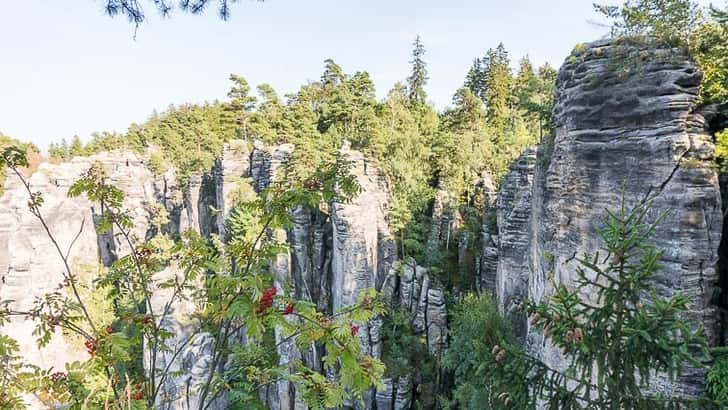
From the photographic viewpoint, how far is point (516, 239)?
13859mm

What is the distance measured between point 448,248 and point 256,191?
41.7 ft

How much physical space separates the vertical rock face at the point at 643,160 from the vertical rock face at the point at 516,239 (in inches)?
191

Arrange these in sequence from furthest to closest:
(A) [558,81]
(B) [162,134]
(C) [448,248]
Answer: (B) [162,134]
(C) [448,248]
(A) [558,81]

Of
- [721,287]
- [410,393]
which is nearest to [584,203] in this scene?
[721,287]

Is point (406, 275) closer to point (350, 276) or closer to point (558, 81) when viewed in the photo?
point (350, 276)

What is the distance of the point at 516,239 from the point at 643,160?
7125 mm

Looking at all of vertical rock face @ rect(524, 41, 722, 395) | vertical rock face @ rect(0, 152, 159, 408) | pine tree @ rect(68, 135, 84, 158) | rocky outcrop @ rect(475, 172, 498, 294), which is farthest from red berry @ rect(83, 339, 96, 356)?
pine tree @ rect(68, 135, 84, 158)

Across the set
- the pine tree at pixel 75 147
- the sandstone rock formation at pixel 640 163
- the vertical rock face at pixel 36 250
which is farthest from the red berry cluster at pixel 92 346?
the pine tree at pixel 75 147

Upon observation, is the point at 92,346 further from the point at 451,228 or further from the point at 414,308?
the point at 451,228

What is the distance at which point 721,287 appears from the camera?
678 cm

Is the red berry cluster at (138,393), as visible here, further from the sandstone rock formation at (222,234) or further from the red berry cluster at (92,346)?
the sandstone rock formation at (222,234)

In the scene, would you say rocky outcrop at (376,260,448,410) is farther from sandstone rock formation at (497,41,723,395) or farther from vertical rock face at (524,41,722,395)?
vertical rock face at (524,41,722,395)

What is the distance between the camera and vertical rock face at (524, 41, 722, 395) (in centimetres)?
650

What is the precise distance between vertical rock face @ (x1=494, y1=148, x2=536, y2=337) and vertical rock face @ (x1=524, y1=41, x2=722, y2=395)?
4.84 metres
